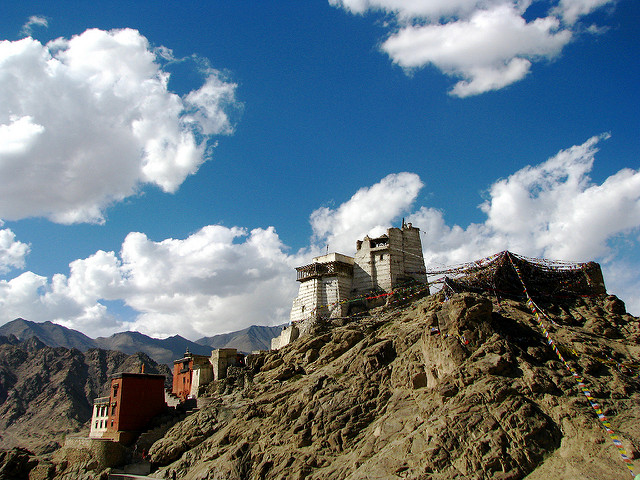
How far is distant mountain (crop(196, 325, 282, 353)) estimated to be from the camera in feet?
525

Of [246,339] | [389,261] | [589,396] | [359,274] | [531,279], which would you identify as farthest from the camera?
[246,339]

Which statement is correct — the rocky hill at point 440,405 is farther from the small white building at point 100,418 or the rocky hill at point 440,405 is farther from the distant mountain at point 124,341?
the distant mountain at point 124,341

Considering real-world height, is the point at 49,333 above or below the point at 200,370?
above

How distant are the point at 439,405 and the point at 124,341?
144416mm

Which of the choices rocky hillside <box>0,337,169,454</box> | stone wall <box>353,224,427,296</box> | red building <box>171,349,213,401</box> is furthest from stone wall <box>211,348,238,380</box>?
rocky hillside <box>0,337,169,454</box>

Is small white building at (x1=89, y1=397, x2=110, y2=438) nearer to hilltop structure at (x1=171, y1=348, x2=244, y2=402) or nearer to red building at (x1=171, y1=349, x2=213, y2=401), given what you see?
hilltop structure at (x1=171, y1=348, x2=244, y2=402)

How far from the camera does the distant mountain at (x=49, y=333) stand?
14700 cm

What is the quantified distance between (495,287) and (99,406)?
3612 centimetres

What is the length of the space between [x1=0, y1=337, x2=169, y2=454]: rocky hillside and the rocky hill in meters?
42.0

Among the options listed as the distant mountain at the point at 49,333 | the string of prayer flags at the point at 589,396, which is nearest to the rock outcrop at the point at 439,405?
the string of prayer flags at the point at 589,396

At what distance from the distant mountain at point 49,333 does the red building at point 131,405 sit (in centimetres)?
11988

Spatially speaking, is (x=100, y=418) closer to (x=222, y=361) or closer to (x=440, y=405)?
(x=222, y=361)

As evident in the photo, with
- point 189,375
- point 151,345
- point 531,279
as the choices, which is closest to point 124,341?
point 151,345

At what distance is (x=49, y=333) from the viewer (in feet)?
503
